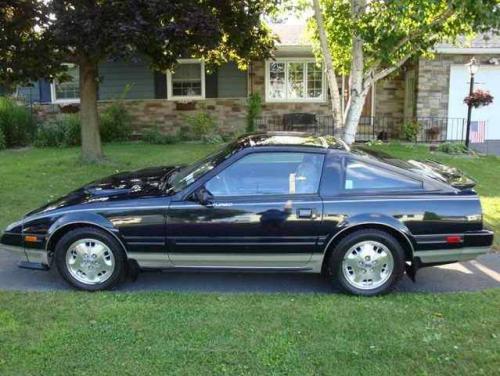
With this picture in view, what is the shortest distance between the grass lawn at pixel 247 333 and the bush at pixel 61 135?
1150 centimetres

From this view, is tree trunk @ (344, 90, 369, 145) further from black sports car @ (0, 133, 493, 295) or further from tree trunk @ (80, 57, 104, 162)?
tree trunk @ (80, 57, 104, 162)

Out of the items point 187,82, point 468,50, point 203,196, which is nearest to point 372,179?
point 203,196

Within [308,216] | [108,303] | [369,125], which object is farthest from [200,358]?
[369,125]

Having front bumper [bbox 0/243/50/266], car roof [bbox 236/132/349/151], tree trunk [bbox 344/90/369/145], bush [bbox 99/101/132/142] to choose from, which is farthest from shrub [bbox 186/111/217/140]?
front bumper [bbox 0/243/50/266]

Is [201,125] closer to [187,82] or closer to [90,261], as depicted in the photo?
[187,82]

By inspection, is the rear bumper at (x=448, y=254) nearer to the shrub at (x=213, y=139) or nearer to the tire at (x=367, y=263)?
the tire at (x=367, y=263)

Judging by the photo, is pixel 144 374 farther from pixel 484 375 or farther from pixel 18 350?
pixel 484 375

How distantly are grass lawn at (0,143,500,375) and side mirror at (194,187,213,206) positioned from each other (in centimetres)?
84

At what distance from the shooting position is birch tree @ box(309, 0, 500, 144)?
7.22 metres

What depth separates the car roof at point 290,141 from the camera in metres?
5.04

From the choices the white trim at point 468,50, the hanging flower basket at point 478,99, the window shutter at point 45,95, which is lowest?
the hanging flower basket at point 478,99

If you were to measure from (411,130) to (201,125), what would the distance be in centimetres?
619

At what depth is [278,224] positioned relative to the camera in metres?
4.71

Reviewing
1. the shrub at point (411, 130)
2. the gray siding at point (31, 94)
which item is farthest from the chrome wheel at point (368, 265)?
the gray siding at point (31, 94)
